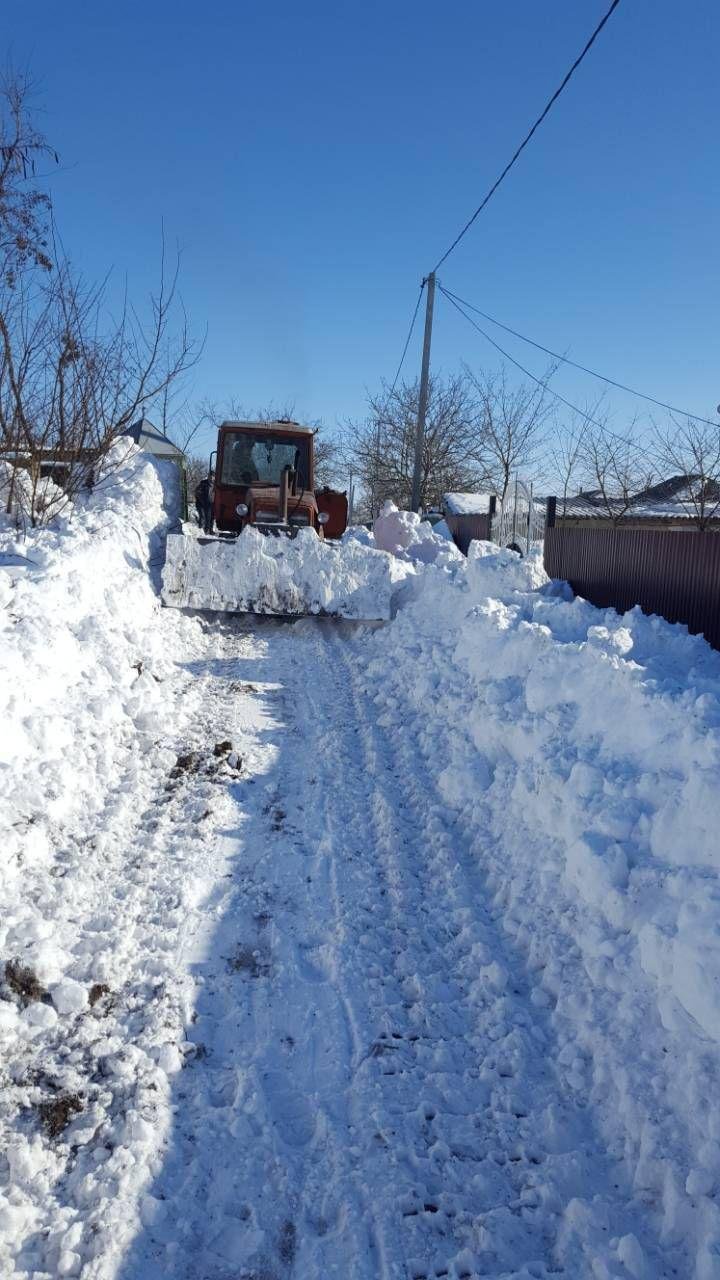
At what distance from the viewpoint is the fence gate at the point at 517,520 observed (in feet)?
56.9

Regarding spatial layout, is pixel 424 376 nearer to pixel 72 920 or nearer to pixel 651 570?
pixel 651 570

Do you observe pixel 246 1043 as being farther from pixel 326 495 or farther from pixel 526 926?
pixel 326 495

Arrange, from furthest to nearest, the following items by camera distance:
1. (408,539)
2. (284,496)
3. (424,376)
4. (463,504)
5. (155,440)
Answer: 1. (463,504)
2. (155,440)
3. (424,376)
4. (408,539)
5. (284,496)

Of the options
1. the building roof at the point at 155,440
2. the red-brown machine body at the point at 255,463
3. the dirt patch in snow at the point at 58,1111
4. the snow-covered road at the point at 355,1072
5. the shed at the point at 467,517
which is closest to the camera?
the snow-covered road at the point at 355,1072

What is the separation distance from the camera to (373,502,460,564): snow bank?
590 inches

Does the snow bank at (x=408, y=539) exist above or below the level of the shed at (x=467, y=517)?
below

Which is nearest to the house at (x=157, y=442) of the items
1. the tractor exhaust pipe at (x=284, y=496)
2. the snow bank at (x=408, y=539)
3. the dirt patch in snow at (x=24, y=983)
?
the snow bank at (x=408, y=539)

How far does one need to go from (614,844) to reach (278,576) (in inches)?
292

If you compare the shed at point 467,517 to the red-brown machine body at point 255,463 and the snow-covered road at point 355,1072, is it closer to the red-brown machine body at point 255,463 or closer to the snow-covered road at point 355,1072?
the red-brown machine body at point 255,463

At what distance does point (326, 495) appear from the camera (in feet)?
46.6

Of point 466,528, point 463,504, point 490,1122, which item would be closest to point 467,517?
point 466,528

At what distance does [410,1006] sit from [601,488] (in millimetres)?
26161

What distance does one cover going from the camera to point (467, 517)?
21.4 m

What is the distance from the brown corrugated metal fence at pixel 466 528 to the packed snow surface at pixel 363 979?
541 inches
